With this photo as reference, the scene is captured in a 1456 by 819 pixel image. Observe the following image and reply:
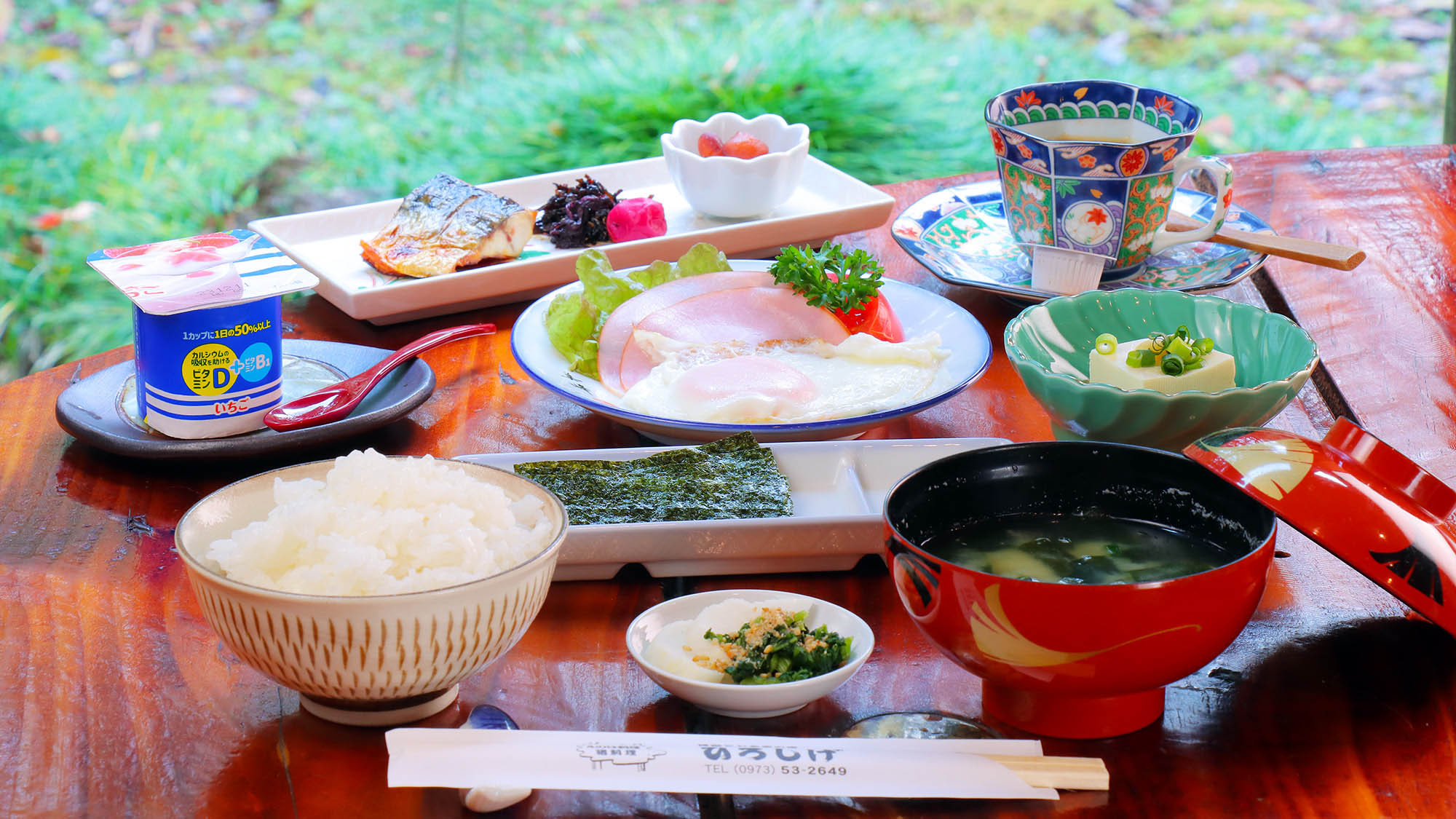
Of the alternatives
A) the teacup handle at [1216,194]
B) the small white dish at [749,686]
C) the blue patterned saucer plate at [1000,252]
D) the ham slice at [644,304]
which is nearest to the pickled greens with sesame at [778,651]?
the small white dish at [749,686]

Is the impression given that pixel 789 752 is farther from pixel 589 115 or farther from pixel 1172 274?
pixel 589 115

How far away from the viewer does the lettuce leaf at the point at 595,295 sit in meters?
1.67

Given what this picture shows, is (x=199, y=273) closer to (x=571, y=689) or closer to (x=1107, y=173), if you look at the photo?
(x=571, y=689)

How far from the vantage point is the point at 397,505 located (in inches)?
38.1

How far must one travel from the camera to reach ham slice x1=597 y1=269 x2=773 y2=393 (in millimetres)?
1627

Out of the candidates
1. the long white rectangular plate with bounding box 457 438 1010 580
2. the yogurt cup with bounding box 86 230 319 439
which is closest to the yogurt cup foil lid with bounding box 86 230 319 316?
the yogurt cup with bounding box 86 230 319 439

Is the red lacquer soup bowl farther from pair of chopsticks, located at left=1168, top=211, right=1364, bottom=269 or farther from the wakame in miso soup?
pair of chopsticks, located at left=1168, top=211, right=1364, bottom=269

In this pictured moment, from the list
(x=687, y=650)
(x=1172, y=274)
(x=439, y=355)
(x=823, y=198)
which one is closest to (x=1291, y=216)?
(x=1172, y=274)

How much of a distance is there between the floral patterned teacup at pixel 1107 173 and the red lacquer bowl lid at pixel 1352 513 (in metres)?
0.86

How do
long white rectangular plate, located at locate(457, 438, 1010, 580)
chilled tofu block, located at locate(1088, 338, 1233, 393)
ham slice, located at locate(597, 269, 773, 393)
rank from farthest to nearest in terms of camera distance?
ham slice, located at locate(597, 269, 773, 393)
chilled tofu block, located at locate(1088, 338, 1233, 393)
long white rectangular plate, located at locate(457, 438, 1010, 580)

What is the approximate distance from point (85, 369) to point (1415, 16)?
6465 millimetres

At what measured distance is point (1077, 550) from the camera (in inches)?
39.9

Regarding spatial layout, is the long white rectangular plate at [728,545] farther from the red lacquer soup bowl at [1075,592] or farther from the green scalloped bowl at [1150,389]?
the green scalloped bowl at [1150,389]

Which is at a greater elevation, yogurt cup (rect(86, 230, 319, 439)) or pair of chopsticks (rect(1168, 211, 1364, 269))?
pair of chopsticks (rect(1168, 211, 1364, 269))
